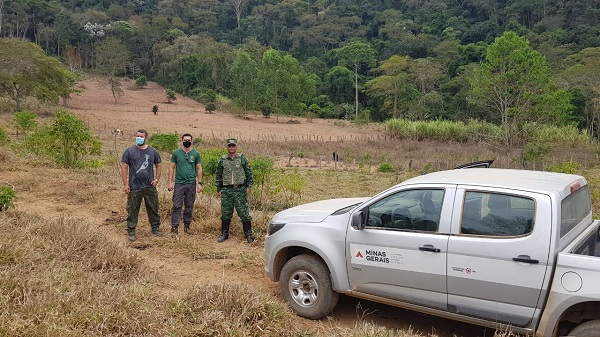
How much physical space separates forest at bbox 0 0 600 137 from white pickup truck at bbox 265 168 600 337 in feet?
78.6

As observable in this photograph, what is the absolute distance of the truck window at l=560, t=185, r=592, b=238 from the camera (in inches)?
152

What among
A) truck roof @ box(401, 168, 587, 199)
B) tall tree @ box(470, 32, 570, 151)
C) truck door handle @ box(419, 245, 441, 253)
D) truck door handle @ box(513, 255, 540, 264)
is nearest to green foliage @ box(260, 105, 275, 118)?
tall tree @ box(470, 32, 570, 151)

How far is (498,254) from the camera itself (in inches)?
152

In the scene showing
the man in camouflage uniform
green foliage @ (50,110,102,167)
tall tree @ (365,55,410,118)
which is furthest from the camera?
tall tree @ (365,55,410,118)

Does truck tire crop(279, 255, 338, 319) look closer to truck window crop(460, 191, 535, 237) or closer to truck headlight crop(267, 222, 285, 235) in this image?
truck headlight crop(267, 222, 285, 235)

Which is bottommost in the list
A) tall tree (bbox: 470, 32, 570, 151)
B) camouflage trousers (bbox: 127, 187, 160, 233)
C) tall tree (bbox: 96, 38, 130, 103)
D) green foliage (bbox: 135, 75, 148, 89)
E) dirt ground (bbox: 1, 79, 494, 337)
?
dirt ground (bbox: 1, 79, 494, 337)

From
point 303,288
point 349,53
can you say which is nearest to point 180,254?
point 303,288

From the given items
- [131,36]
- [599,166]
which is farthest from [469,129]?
[131,36]

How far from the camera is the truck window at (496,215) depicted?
12.6ft

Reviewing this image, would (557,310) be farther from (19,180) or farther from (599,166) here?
(599,166)

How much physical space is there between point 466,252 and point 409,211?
24.0 inches

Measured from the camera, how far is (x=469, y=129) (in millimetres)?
33500

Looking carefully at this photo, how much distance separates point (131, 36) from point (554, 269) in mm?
75934

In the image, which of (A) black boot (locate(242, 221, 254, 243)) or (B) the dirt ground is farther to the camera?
(A) black boot (locate(242, 221, 254, 243))
